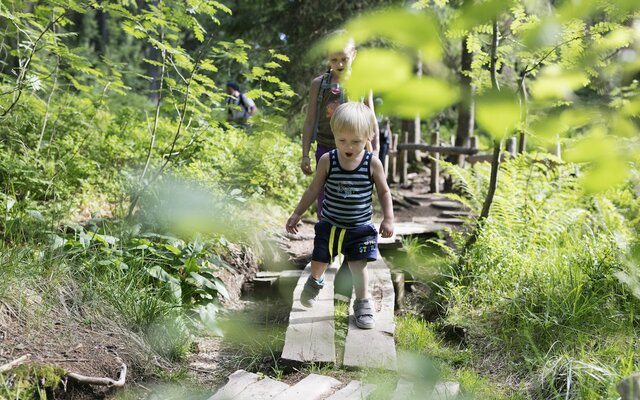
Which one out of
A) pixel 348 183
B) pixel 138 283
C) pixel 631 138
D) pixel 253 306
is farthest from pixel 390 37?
pixel 253 306

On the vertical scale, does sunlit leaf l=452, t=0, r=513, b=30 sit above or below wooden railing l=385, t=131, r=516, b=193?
below

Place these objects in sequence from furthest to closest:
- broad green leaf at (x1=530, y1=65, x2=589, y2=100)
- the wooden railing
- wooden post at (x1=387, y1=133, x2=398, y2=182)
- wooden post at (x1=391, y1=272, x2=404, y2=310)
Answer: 1. wooden post at (x1=387, y1=133, x2=398, y2=182)
2. the wooden railing
3. wooden post at (x1=391, y1=272, x2=404, y2=310)
4. broad green leaf at (x1=530, y1=65, x2=589, y2=100)

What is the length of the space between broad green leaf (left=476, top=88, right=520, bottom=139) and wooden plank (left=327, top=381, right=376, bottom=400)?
211cm

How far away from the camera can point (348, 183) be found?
3.59 meters

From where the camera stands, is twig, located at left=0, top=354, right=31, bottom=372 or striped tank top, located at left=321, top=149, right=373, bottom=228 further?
striped tank top, located at left=321, top=149, right=373, bottom=228

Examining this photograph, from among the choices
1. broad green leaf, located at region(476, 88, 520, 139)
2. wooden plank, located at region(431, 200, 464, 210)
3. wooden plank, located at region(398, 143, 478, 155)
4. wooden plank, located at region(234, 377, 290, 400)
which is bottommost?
wooden plank, located at region(234, 377, 290, 400)

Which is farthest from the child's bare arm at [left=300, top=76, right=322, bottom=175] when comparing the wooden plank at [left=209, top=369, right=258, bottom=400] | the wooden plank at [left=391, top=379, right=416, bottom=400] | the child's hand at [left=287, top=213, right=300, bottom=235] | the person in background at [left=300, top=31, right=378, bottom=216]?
the wooden plank at [left=391, top=379, right=416, bottom=400]

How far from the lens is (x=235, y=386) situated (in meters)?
2.74

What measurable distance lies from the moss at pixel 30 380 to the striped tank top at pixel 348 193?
5.93ft

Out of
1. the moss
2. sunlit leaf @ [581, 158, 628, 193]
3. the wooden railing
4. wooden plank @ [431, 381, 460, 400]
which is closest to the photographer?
sunlit leaf @ [581, 158, 628, 193]

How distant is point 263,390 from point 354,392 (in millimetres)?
438

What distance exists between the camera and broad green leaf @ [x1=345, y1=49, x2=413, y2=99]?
77 centimetres

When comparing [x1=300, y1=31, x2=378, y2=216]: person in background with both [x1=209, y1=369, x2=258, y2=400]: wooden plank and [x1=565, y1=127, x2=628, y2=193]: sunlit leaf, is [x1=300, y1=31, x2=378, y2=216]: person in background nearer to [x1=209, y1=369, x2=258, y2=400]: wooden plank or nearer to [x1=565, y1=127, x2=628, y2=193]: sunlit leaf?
[x1=209, y1=369, x2=258, y2=400]: wooden plank

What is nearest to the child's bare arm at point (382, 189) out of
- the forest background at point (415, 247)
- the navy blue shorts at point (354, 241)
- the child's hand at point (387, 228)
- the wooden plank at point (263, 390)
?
the child's hand at point (387, 228)
